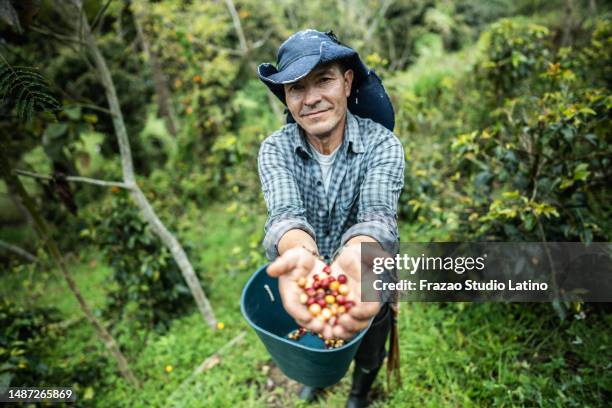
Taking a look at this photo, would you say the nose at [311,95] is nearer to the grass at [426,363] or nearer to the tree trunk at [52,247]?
the tree trunk at [52,247]

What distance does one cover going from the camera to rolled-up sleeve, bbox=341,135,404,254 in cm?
135

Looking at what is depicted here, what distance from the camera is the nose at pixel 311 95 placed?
1533 millimetres

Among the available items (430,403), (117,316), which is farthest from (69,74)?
(430,403)

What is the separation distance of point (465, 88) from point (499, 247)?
3.44 metres

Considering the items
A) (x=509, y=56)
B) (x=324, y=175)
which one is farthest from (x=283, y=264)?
(x=509, y=56)

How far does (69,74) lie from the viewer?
6445mm

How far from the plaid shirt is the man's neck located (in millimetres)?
29

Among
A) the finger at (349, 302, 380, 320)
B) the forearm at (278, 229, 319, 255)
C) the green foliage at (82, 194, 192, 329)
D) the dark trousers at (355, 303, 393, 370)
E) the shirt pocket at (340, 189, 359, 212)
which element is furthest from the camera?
the green foliage at (82, 194, 192, 329)

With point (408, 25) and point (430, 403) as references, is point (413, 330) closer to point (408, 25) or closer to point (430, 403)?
point (430, 403)

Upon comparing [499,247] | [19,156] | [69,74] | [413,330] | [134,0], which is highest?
[134,0]

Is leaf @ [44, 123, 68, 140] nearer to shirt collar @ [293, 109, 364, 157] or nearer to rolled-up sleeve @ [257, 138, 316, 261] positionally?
rolled-up sleeve @ [257, 138, 316, 261]

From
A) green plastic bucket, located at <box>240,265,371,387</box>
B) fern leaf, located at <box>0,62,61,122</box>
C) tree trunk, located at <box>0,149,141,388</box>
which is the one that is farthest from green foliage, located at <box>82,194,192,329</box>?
fern leaf, located at <box>0,62,61,122</box>

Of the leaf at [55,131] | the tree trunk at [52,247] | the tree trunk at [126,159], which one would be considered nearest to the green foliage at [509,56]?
the tree trunk at [126,159]

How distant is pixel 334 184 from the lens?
1714 mm
